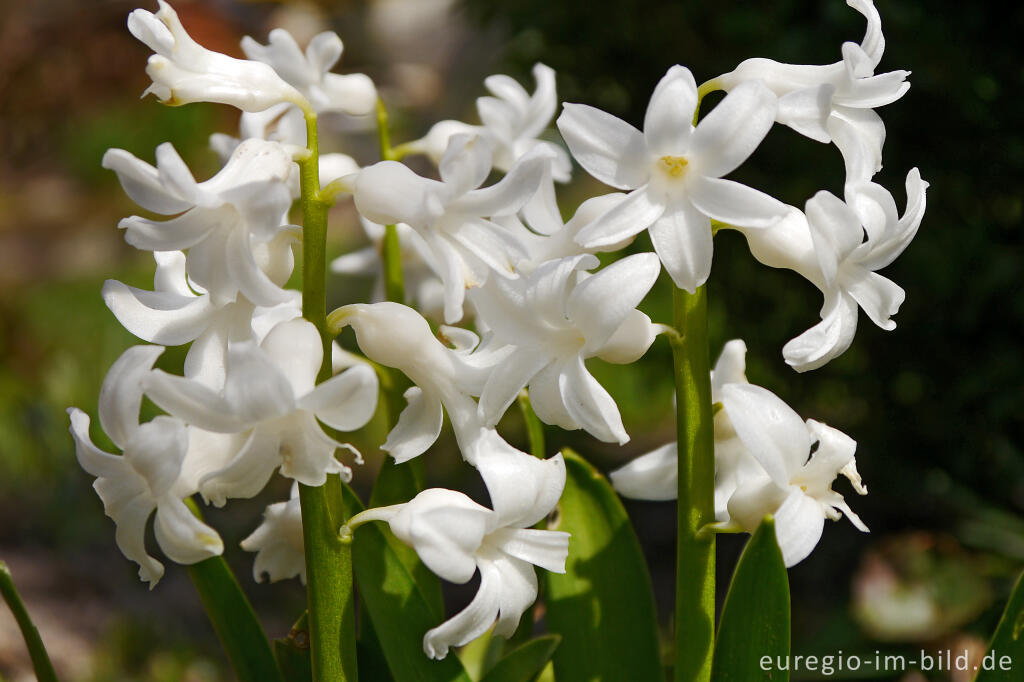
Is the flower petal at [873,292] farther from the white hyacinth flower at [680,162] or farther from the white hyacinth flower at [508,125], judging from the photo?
the white hyacinth flower at [508,125]

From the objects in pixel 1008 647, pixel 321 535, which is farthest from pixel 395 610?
pixel 1008 647

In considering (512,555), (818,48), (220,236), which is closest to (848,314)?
(512,555)

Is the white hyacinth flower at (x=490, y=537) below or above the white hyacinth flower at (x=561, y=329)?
below

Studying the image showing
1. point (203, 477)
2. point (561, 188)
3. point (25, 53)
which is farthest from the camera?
point (25, 53)

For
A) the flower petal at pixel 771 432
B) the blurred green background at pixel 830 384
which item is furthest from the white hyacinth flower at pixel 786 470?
the blurred green background at pixel 830 384

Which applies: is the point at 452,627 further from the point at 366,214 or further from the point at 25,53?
the point at 25,53

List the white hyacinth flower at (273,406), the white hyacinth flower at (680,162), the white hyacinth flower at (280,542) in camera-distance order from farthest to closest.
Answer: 1. the white hyacinth flower at (280,542)
2. the white hyacinth flower at (680,162)
3. the white hyacinth flower at (273,406)

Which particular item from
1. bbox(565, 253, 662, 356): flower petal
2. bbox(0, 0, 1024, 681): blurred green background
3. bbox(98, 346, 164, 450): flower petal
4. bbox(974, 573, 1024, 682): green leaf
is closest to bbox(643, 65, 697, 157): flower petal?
bbox(565, 253, 662, 356): flower petal
